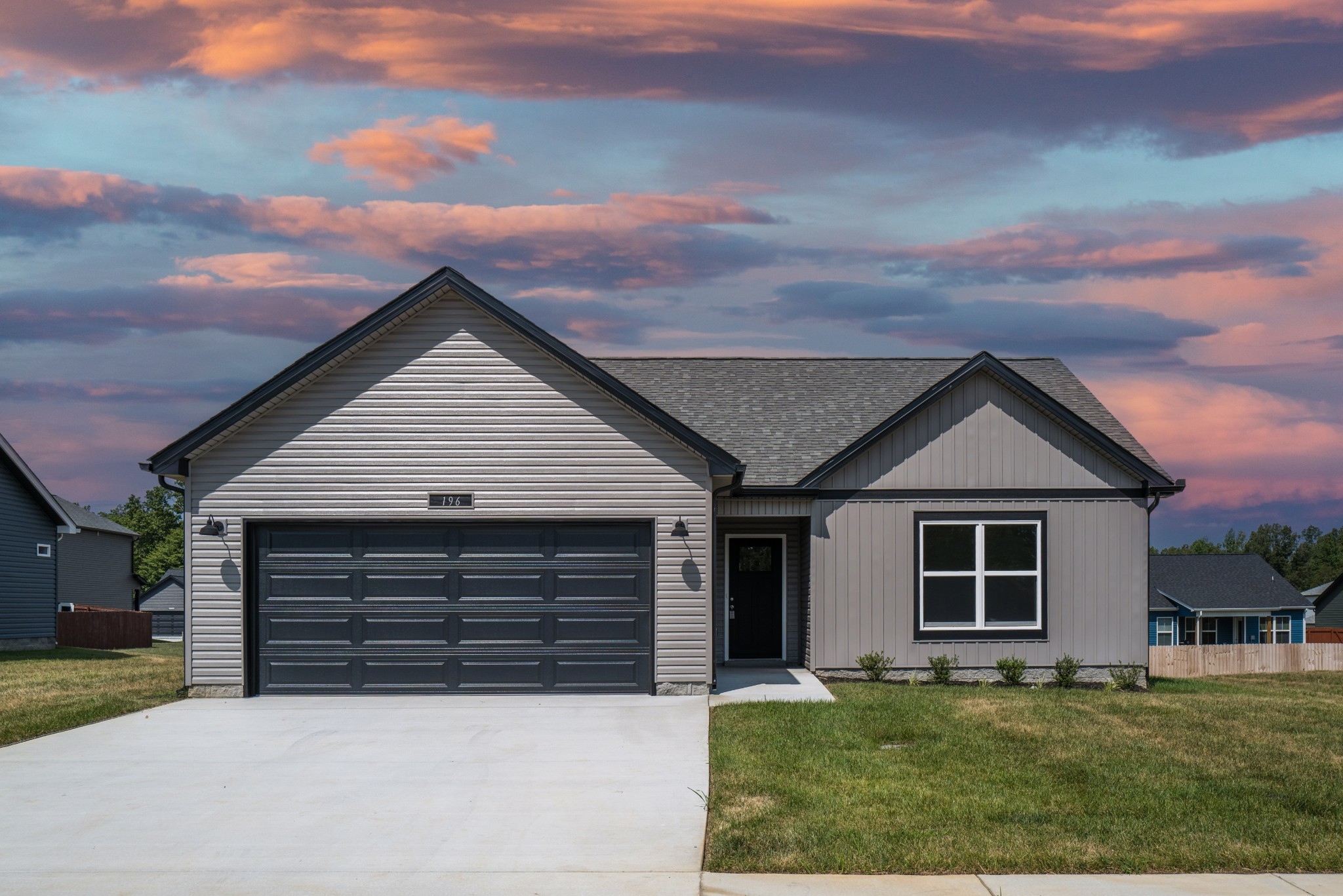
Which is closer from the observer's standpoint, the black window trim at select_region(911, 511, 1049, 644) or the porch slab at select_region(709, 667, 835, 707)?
the porch slab at select_region(709, 667, 835, 707)

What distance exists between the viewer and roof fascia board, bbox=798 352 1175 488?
721 inches

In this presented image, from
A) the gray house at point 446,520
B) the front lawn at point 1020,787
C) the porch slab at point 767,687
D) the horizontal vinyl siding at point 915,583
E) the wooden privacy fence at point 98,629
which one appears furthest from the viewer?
the wooden privacy fence at point 98,629

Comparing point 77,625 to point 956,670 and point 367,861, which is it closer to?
point 956,670

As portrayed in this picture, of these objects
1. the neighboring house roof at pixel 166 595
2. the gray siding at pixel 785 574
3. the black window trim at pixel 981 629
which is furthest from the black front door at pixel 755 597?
the neighboring house roof at pixel 166 595

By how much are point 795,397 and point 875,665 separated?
5764mm

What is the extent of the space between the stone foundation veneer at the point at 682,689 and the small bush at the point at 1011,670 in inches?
204

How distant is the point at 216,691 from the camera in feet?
53.0

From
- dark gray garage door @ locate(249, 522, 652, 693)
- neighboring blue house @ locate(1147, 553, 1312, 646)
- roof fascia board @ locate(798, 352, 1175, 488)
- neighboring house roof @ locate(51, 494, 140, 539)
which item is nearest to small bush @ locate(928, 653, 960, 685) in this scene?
roof fascia board @ locate(798, 352, 1175, 488)

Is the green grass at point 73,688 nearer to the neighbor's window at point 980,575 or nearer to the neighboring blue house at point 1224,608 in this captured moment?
the neighbor's window at point 980,575

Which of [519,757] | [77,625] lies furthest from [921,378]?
[77,625]

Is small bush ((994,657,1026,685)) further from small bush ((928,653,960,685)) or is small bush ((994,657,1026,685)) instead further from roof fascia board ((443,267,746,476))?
roof fascia board ((443,267,746,476))

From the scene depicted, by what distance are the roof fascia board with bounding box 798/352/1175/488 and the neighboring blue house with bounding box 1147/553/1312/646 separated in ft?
109

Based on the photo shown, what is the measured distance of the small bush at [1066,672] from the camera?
18.2 m

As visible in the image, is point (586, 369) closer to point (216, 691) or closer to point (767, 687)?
point (767, 687)
